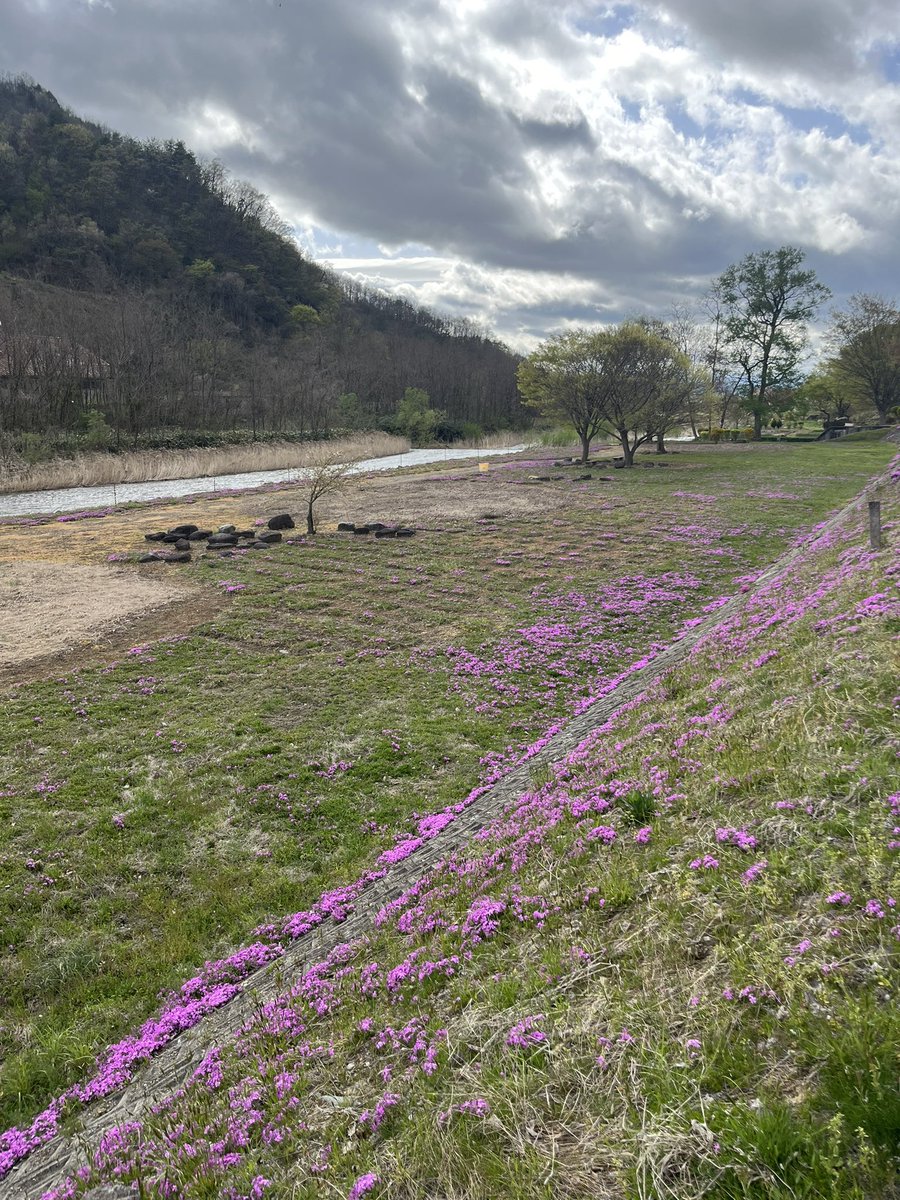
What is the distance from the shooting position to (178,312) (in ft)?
323

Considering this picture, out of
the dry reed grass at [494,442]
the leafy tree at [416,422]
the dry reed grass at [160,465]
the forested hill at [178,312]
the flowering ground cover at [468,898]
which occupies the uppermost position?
the forested hill at [178,312]

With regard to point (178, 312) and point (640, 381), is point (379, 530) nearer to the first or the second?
point (640, 381)

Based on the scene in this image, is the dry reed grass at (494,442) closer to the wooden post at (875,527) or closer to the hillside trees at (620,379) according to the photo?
the hillside trees at (620,379)

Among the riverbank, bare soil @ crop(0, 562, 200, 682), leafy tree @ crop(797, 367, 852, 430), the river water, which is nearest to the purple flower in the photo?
bare soil @ crop(0, 562, 200, 682)

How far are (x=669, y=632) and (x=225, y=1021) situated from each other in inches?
459

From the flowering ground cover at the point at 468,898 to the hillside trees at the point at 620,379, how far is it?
3587cm

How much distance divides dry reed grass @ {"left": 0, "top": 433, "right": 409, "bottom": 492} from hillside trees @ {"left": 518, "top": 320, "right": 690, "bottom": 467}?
2193 cm

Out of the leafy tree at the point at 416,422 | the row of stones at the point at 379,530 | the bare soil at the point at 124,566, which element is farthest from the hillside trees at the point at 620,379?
the leafy tree at the point at 416,422

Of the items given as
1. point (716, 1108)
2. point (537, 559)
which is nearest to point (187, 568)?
point (537, 559)

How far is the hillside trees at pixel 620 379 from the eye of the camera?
148ft

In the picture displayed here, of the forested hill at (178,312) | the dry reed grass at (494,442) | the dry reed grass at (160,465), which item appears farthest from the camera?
the dry reed grass at (494,442)

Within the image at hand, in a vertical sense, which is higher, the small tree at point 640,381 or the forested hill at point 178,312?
the forested hill at point 178,312

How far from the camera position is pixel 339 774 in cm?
866

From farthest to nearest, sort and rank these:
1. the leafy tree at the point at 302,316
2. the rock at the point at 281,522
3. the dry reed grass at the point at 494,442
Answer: the leafy tree at the point at 302,316 < the dry reed grass at the point at 494,442 < the rock at the point at 281,522
